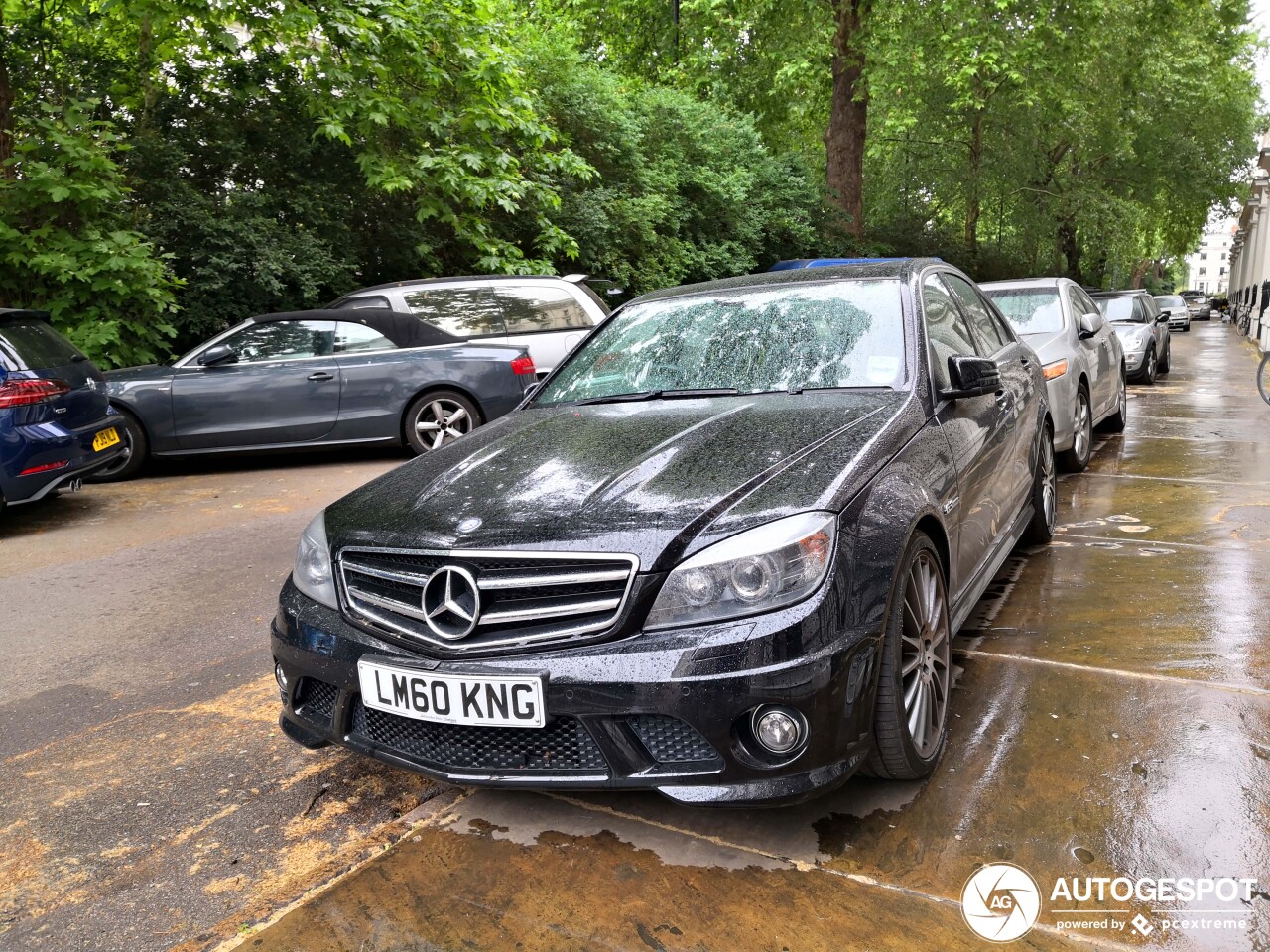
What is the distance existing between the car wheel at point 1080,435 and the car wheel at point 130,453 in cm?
774

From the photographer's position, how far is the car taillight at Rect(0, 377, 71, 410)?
274 inches

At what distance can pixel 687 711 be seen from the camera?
2469 mm

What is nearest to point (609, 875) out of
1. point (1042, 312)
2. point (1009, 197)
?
point (1042, 312)

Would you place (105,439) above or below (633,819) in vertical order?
above

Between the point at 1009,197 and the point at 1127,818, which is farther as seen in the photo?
the point at 1009,197

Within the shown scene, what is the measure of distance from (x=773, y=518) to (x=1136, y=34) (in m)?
25.1

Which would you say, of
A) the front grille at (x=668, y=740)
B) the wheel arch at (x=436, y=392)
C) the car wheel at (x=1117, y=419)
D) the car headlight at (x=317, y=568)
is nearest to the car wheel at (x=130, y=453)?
the wheel arch at (x=436, y=392)

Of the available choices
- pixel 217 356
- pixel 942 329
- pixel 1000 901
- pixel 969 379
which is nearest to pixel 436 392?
pixel 217 356

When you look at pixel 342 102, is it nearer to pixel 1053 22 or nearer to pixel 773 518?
pixel 773 518

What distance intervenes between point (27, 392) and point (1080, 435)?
7.61 m

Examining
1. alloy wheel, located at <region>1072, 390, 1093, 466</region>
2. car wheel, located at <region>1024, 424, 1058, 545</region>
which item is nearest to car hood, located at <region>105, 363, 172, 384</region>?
car wheel, located at <region>1024, 424, 1058, 545</region>

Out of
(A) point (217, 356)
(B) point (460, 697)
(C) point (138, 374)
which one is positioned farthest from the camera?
(C) point (138, 374)

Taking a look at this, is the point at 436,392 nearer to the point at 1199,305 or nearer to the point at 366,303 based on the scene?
the point at 366,303

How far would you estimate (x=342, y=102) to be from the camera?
476 inches
